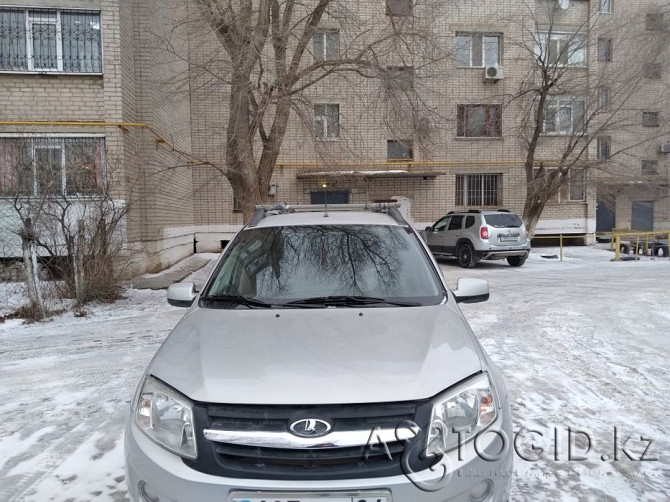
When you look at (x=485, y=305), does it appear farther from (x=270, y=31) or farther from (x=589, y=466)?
(x=270, y=31)

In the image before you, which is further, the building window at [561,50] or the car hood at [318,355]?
the building window at [561,50]

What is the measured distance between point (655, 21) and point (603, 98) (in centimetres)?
747

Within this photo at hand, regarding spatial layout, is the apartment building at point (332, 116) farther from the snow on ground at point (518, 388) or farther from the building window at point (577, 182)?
the snow on ground at point (518, 388)

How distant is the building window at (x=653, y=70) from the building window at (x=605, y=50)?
1415 mm

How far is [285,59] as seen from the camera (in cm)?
1006

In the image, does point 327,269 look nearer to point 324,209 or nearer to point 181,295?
point 181,295

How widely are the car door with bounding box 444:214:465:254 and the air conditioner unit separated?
8.11 m

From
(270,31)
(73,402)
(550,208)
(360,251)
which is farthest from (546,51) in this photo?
(73,402)

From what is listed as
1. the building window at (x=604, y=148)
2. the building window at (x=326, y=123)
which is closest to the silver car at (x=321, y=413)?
the building window at (x=326, y=123)

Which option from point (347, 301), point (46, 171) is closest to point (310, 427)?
point (347, 301)

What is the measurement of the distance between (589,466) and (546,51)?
1815 centimetres

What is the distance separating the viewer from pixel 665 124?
73.4 ft

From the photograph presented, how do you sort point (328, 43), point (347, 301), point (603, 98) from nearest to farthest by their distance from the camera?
point (347, 301) < point (328, 43) < point (603, 98)

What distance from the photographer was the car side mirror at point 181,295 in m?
3.66
